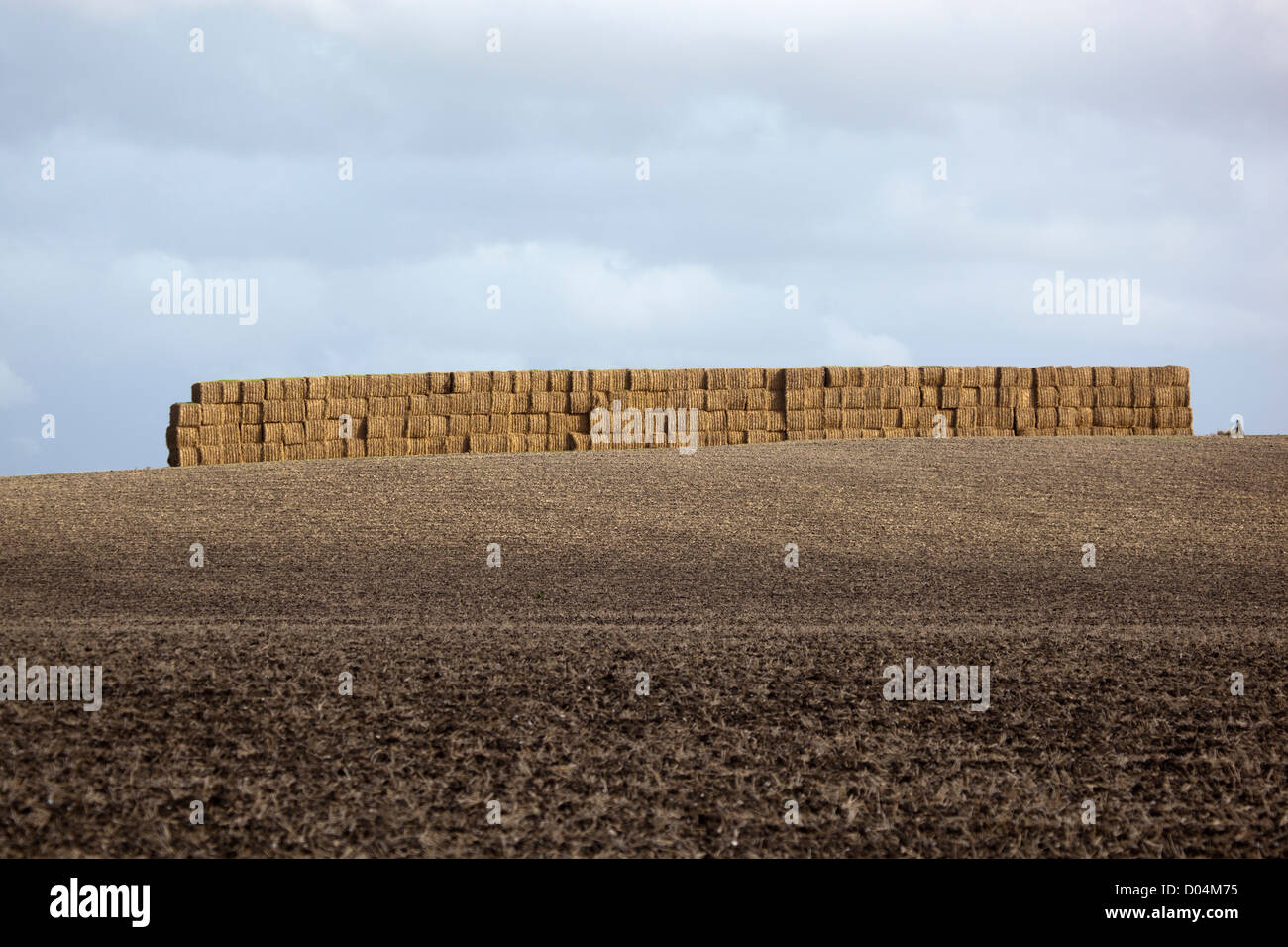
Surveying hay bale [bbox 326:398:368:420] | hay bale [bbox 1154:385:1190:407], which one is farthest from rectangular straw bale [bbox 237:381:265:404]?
hay bale [bbox 1154:385:1190:407]

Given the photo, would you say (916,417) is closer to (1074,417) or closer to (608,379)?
(1074,417)

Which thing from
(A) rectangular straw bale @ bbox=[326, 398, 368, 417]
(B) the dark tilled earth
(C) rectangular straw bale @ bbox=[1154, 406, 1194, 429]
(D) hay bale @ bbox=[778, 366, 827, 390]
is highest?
(D) hay bale @ bbox=[778, 366, 827, 390]

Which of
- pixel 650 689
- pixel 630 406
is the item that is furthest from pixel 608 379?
pixel 650 689

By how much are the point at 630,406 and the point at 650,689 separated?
24.3 m

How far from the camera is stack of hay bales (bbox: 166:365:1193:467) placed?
31.3 meters

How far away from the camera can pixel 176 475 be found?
2067cm

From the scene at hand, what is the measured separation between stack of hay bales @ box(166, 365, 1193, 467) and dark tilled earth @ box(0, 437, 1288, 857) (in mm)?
15366

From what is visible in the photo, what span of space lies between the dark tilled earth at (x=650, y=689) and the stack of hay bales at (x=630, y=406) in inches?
605

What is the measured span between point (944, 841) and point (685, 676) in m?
2.41

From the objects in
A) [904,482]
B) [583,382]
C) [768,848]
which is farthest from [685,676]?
[583,382]

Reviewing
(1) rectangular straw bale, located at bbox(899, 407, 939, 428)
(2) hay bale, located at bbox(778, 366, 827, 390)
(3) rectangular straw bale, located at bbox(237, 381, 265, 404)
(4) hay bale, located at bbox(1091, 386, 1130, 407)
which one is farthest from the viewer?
(4) hay bale, located at bbox(1091, 386, 1130, 407)

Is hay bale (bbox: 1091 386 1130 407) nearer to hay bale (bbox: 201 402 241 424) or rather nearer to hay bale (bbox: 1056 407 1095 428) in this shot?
hay bale (bbox: 1056 407 1095 428)

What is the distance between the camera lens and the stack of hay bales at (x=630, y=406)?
31328mm

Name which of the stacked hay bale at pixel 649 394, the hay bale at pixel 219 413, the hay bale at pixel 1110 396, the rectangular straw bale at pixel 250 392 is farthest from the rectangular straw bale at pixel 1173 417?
the hay bale at pixel 219 413
